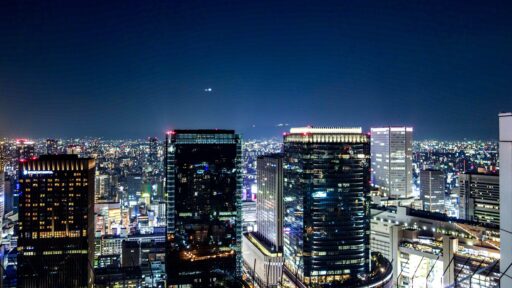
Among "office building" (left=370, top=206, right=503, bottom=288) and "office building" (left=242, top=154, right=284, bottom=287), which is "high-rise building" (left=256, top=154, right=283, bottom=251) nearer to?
"office building" (left=242, top=154, right=284, bottom=287)

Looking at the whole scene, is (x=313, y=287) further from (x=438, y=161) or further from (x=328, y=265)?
(x=438, y=161)

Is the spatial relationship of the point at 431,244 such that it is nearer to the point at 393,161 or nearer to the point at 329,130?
the point at 329,130

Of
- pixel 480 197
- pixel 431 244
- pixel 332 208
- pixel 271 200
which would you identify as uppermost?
pixel 332 208

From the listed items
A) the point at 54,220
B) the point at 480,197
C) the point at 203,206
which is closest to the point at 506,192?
the point at 203,206

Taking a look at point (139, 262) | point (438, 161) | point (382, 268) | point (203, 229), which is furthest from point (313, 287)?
point (438, 161)

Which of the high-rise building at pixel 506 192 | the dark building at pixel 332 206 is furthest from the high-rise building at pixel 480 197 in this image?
the high-rise building at pixel 506 192
